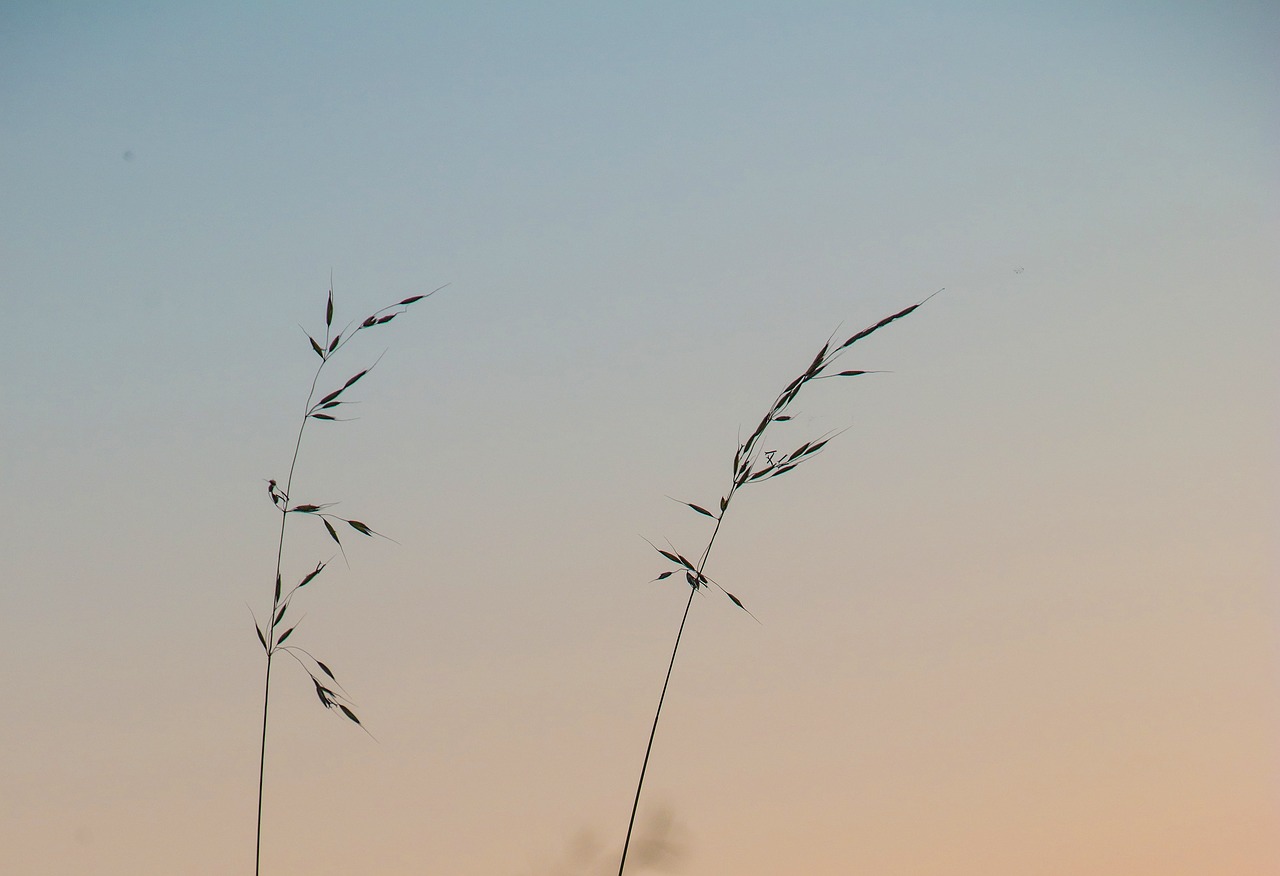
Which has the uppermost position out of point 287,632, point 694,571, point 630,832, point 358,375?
point 358,375

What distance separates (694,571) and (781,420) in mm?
390

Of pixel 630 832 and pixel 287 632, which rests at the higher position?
pixel 287 632

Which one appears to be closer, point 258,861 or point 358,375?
point 258,861

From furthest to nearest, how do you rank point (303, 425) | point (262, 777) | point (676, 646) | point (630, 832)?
point (303, 425) < point (262, 777) < point (676, 646) < point (630, 832)

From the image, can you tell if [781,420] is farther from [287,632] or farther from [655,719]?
[287,632]

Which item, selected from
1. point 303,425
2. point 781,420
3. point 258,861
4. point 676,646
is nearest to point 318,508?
point 303,425

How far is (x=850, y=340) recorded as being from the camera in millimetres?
2236

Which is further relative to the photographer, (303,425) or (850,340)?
(303,425)

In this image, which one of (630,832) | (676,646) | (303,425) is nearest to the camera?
(630,832)

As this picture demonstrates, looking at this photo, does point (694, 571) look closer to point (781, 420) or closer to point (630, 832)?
point (781, 420)

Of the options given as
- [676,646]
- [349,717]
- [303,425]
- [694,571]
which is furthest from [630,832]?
[303,425]

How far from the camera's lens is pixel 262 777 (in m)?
2.35

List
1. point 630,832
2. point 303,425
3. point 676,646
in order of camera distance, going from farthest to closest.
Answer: point 303,425
point 676,646
point 630,832

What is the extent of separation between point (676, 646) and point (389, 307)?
104 centimetres
